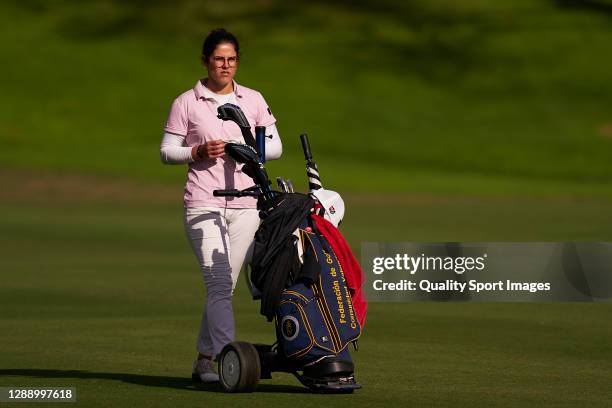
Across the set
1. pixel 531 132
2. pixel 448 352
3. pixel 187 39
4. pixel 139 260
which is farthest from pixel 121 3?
pixel 448 352

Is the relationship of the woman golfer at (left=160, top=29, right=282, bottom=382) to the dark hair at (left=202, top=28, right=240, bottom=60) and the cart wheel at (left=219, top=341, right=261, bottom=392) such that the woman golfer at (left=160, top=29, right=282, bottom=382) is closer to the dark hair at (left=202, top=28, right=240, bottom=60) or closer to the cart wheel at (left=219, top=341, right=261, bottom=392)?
the dark hair at (left=202, top=28, right=240, bottom=60)

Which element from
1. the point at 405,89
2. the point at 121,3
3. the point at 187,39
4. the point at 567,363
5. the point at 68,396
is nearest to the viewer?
the point at 68,396

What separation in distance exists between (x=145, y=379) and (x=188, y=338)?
114 inches

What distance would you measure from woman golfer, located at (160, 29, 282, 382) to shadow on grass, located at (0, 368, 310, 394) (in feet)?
0.55

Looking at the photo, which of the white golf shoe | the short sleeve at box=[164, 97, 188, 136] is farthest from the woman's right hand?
the white golf shoe

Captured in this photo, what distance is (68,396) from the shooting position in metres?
9.12

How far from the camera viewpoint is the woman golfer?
9.63 m

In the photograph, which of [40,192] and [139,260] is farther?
[40,192]

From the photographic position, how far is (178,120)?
9.77 meters

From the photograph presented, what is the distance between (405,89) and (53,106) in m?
15.3

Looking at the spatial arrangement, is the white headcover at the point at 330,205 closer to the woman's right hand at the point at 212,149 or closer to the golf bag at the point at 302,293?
the golf bag at the point at 302,293

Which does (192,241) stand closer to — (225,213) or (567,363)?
(225,213)

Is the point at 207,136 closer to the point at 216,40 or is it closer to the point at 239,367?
the point at 216,40

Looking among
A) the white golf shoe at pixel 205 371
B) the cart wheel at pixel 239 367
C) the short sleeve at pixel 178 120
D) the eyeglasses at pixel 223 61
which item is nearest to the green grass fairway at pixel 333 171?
the cart wheel at pixel 239 367
